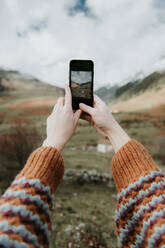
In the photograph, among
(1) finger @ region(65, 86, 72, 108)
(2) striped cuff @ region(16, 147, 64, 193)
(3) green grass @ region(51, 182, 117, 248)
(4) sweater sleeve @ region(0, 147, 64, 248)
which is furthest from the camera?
(3) green grass @ region(51, 182, 117, 248)

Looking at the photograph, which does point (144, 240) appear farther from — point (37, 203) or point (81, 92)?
point (81, 92)

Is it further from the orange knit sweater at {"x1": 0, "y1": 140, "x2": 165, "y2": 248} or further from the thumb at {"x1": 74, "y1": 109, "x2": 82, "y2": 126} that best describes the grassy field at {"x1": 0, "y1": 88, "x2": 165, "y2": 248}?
the orange knit sweater at {"x1": 0, "y1": 140, "x2": 165, "y2": 248}

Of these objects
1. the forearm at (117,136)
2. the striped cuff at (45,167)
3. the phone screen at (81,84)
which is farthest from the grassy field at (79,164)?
the striped cuff at (45,167)

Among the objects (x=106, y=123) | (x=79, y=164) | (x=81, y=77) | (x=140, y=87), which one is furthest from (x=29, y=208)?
(x=140, y=87)

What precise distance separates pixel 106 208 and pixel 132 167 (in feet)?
7.57

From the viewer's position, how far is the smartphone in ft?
3.32

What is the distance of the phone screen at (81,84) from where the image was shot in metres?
1.00

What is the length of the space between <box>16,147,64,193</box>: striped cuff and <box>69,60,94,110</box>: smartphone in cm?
48

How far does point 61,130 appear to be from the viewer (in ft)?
2.45

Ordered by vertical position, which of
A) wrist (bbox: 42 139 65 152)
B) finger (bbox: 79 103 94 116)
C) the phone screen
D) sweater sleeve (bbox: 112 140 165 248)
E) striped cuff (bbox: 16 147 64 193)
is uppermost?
the phone screen

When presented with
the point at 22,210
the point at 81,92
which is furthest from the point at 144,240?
the point at 81,92

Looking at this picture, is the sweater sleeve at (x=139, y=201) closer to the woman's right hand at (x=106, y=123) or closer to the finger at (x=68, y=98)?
the woman's right hand at (x=106, y=123)

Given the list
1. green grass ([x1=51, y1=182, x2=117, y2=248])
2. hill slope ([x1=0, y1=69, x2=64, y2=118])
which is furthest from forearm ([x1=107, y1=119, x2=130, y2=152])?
hill slope ([x1=0, y1=69, x2=64, y2=118])

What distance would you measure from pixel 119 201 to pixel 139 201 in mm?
72
